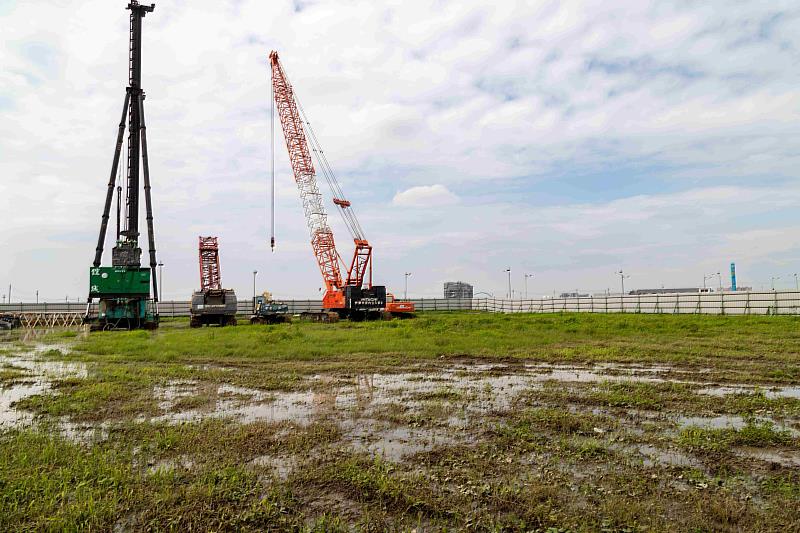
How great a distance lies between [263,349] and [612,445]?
14.5m

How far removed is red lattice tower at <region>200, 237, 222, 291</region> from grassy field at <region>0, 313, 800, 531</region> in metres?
39.2

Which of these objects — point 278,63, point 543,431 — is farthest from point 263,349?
point 278,63

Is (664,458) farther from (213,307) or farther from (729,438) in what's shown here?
(213,307)

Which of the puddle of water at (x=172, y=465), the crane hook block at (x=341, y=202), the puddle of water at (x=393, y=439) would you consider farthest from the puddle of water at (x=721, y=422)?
the crane hook block at (x=341, y=202)

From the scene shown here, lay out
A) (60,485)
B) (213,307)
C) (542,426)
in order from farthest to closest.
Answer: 1. (213,307)
2. (542,426)
3. (60,485)

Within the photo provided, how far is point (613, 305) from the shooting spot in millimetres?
51000

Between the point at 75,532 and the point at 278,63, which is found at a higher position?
the point at 278,63

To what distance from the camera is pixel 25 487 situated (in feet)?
18.2

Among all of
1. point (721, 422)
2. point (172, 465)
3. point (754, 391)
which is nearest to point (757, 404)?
point (754, 391)

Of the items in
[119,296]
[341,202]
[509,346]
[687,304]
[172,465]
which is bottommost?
[509,346]

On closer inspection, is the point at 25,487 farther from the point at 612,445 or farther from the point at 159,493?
the point at 612,445

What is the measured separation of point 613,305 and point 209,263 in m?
39.2

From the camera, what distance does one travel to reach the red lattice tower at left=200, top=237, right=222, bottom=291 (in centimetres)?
5325

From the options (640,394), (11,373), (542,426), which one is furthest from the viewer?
(11,373)
